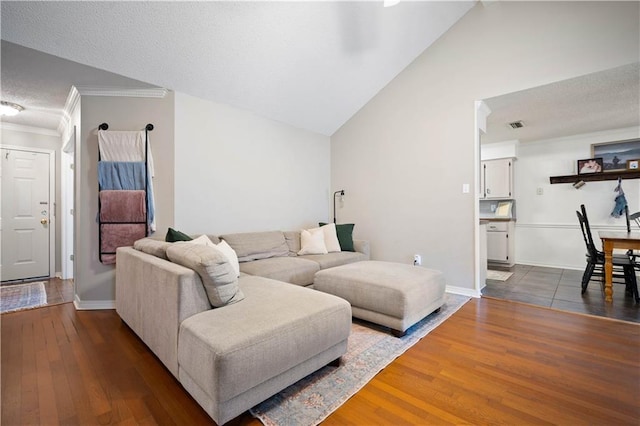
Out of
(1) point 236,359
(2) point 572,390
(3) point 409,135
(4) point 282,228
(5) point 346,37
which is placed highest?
(5) point 346,37

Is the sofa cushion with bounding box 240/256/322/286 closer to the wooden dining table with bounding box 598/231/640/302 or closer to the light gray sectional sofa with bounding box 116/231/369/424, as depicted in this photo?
the light gray sectional sofa with bounding box 116/231/369/424

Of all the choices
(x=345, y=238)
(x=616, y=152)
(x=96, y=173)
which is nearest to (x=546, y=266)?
(x=616, y=152)

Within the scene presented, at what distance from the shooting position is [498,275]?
4434mm

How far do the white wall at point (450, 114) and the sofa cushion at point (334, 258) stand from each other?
616mm

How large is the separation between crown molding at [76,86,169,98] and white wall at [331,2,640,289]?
277 cm

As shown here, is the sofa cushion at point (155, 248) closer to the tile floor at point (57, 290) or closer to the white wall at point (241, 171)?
the white wall at point (241, 171)

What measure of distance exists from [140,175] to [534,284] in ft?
16.6

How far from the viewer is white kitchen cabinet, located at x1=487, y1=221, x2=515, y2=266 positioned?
5082 mm

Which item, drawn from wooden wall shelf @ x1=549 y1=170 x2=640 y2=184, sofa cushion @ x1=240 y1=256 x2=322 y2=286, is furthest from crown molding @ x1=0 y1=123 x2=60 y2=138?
wooden wall shelf @ x1=549 y1=170 x2=640 y2=184

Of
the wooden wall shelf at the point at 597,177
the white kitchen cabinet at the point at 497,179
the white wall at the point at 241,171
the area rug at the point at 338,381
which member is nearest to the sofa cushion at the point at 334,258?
the white wall at the point at 241,171

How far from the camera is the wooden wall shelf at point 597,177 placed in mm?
4320

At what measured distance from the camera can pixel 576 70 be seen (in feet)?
9.24

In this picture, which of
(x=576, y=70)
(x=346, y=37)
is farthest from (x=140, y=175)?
(x=576, y=70)

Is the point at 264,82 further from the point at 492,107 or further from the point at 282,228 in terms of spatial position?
the point at 492,107
